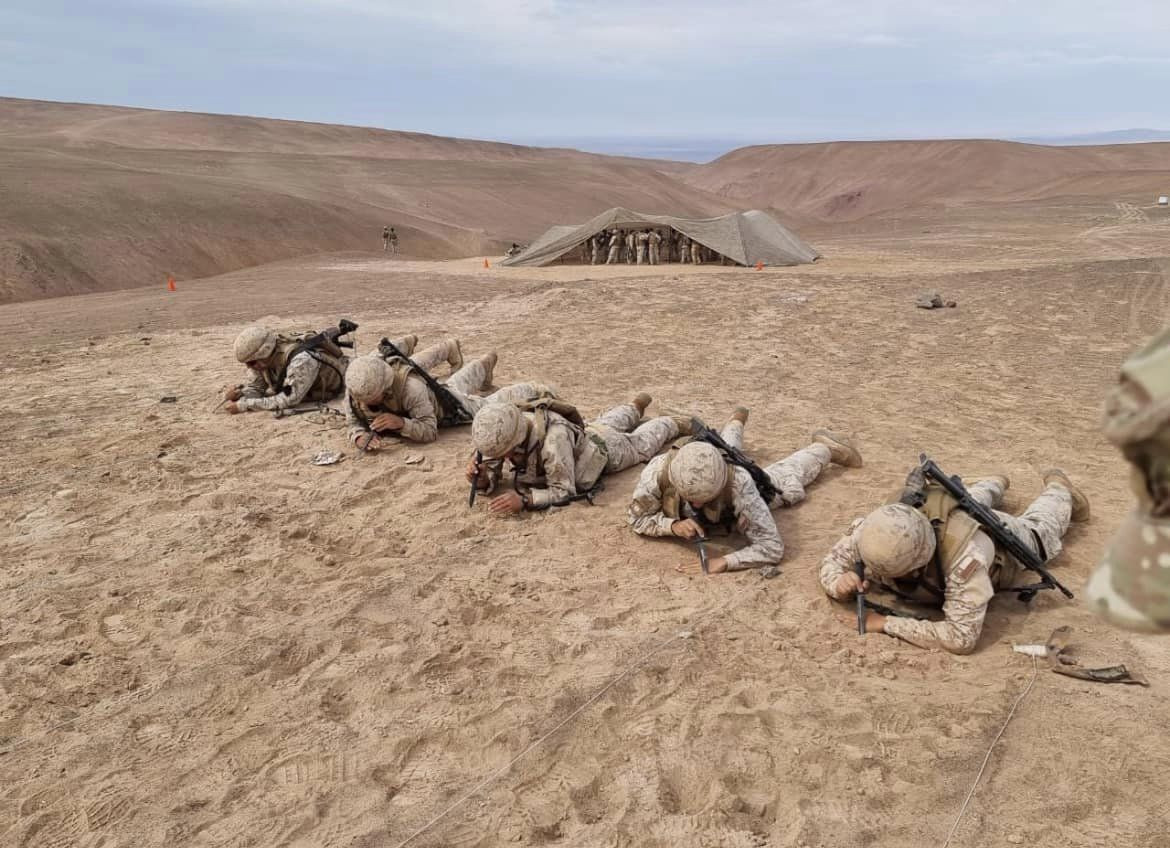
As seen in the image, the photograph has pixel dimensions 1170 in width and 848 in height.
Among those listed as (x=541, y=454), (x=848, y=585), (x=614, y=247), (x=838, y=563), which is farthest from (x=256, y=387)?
(x=614, y=247)

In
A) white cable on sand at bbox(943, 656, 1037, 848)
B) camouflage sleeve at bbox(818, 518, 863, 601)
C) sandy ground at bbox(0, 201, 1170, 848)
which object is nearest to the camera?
white cable on sand at bbox(943, 656, 1037, 848)

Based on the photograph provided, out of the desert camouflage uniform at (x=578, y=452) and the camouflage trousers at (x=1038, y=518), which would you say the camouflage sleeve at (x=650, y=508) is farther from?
the camouflage trousers at (x=1038, y=518)

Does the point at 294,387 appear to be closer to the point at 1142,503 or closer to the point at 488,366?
the point at 488,366

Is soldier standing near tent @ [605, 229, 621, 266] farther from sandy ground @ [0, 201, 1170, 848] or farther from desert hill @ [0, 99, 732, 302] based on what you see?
sandy ground @ [0, 201, 1170, 848]

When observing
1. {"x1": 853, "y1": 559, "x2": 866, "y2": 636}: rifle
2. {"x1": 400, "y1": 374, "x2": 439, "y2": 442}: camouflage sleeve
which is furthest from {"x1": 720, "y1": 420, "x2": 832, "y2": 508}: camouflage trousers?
{"x1": 400, "y1": 374, "x2": 439, "y2": 442}: camouflage sleeve

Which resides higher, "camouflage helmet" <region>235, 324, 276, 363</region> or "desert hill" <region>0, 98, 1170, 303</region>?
"desert hill" <region>0, 98, 1170, 303</region>

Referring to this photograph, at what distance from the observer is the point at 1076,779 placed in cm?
330

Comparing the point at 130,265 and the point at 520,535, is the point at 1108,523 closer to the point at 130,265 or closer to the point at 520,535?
the point at 520,535

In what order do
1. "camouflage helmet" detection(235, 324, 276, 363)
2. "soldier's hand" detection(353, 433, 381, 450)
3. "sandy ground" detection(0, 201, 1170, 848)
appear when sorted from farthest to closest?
"camouflage helmet" detection(235, 324, 276, 363) → "soldier's hand" detection(353, 433, 381, 450) → "sandy ground" detection(0, 201, 1170, 848)

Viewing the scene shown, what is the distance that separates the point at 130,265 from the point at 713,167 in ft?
237

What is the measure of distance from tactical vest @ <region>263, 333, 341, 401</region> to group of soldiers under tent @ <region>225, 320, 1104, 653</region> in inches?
0.6

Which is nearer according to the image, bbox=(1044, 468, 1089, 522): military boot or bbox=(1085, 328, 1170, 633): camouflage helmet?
bbox=(1085, 328, 1170, 633): camouflage helmet

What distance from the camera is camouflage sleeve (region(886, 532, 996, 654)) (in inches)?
164

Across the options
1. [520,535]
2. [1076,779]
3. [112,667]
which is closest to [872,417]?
[520,535]
